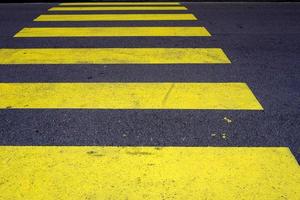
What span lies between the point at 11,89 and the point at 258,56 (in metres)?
3.03

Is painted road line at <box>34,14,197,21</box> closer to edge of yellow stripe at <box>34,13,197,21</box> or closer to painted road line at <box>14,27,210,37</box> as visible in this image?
edge of yellow stripe at <box>34,13,197,21</box>

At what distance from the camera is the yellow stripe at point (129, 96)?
368 centimetres

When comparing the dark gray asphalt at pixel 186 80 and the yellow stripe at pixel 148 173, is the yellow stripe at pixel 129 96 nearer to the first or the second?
the dark gray asphalt at pixel 186 80

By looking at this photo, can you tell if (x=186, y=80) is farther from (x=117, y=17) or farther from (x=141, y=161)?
(x=117, y=17)

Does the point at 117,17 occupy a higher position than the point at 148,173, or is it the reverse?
the point at 148,173

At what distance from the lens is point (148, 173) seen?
8.60 ft

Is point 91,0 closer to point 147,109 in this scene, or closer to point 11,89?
point 11,89

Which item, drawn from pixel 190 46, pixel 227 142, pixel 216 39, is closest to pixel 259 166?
pixel 227 142

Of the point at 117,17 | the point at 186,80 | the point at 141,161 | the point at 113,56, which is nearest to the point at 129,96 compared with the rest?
the point at 186,80

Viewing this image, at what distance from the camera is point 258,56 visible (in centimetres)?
511

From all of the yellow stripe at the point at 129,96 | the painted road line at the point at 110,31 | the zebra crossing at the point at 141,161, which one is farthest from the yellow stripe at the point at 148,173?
the painted road line at the point at 110,31

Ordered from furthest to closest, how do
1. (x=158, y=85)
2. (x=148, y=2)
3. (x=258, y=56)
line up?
(x=148, y=2)
(x=258, y=56)
(x=158, y=85)

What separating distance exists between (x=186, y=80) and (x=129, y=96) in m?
0.74

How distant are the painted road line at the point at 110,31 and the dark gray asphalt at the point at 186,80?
0.84 ft
